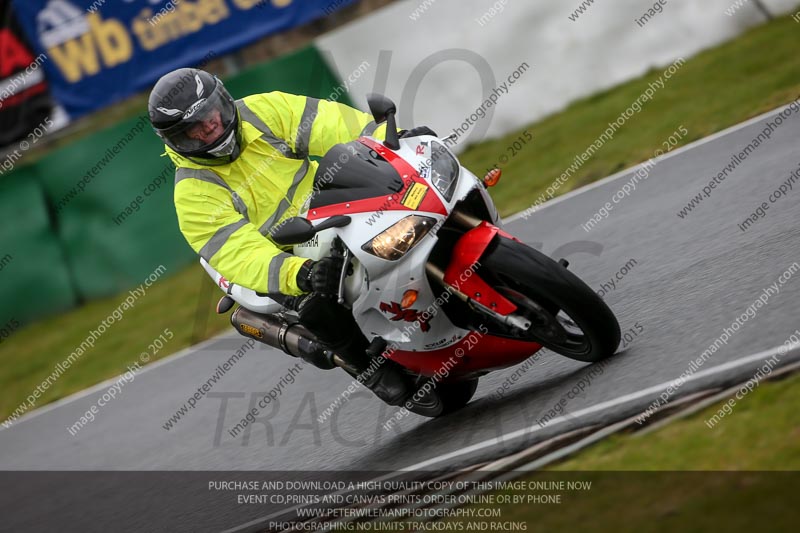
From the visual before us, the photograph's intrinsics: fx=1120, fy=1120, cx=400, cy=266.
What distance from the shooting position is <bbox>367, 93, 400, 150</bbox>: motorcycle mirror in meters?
5.41

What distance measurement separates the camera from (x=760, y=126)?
353 inches

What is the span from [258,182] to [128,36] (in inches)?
358

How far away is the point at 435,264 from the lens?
5215mm

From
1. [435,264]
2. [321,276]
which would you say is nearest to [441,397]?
[435,264]

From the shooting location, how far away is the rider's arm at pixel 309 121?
6113 millimetres

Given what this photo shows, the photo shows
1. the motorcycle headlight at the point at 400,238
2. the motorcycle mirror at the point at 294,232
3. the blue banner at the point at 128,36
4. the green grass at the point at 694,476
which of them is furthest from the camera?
the blue banner at the point at 128,36

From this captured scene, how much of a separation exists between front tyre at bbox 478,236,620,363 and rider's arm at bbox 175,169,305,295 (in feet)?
3.25

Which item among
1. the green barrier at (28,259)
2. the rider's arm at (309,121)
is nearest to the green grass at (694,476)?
the rider's arm at (309,121)

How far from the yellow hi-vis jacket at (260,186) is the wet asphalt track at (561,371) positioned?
125cm

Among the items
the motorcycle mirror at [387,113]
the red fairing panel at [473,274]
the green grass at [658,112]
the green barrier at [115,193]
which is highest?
the motorcycle mirror at [387,113]

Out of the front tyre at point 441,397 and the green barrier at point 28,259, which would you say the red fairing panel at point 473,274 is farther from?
the green barrier at point 28,259

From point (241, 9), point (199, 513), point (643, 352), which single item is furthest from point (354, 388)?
point (241, 9)

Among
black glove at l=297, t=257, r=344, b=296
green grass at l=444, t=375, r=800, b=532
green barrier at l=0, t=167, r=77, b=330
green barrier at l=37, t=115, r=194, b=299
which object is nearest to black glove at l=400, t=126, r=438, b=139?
black glove at l=297, t=257, r=344, b=296

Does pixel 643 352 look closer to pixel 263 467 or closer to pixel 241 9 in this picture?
pixel 263 467
